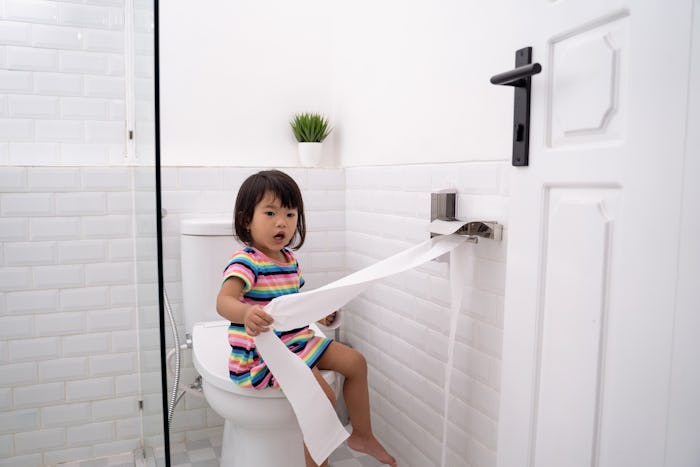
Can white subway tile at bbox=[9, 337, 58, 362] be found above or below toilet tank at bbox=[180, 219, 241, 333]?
below

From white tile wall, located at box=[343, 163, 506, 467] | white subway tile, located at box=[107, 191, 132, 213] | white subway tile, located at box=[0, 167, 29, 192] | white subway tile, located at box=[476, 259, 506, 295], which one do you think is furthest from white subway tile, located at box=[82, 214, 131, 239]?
white subway tile, located at box=[476, 259, 506, 295]

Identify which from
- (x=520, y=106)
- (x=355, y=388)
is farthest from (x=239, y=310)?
(x=520, y=106)

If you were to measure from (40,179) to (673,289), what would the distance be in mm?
2027

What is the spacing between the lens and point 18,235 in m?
2.02

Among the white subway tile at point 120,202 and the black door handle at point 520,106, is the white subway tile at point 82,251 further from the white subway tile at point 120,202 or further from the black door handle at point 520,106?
the black door handle at point 520,106

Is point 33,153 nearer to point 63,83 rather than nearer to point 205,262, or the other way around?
point 63,83

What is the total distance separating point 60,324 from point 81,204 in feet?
1.52

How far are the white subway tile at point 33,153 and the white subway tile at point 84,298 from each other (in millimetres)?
498

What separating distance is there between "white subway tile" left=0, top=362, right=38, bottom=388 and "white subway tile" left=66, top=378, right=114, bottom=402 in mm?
130

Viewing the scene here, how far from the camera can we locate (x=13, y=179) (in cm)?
199

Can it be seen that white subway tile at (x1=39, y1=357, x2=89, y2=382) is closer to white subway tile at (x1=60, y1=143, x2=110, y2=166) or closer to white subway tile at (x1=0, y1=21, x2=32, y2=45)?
white subway tile at (x1=60, y1=143, x2=110, y2=166)

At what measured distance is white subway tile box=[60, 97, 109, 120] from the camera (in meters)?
2.11

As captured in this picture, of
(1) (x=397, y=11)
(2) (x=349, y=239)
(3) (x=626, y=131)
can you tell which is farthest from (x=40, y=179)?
(3) (x=626, y=131)

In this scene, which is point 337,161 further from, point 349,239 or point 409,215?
point 409,215
